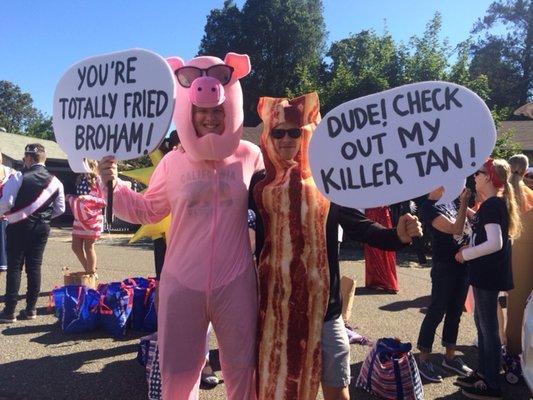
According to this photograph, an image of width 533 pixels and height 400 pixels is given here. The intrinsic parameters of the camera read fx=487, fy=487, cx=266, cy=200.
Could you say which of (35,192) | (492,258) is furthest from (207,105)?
(35,192)

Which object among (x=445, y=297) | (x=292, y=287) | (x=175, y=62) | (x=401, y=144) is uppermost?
(x=175, y=62)

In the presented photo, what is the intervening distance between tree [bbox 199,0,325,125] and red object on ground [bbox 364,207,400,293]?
25320 mm

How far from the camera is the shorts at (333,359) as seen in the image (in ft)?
7.39

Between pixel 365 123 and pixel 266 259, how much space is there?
30.4 inches

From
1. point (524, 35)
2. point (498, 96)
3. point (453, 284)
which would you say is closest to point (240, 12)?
point (498, 96)

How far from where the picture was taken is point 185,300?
2.28 meters

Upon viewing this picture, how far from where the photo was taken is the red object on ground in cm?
709

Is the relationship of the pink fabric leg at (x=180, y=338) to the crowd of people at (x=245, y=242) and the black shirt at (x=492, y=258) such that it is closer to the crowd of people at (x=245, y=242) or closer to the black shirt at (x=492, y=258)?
the crowd of people at (x=245, y=242)

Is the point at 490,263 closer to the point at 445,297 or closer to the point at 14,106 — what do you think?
the point at 445,297

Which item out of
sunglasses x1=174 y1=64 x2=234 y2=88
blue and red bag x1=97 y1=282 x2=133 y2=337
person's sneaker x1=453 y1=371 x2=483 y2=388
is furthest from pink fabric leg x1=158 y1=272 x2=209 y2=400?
blue and red bag x1=97 y1=282 x2=133 y2=337

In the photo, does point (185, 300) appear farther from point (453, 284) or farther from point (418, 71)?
point (418, 71)

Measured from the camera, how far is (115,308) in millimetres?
4797

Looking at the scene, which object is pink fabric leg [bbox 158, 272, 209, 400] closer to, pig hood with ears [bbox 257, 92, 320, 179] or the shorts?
the shorts

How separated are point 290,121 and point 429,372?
2672 mm
